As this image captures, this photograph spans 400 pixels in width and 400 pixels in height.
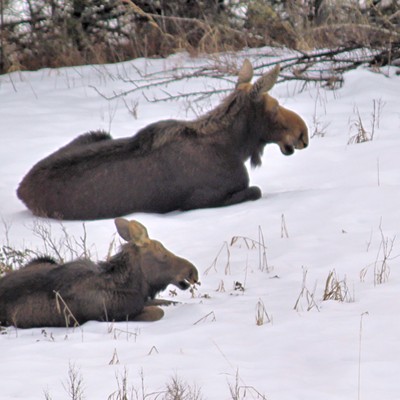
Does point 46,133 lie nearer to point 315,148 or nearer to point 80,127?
point 80,127

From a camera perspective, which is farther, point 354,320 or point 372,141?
point 372,141

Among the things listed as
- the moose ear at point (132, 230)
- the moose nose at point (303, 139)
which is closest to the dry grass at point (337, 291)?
the moose ear at point (132, 230)

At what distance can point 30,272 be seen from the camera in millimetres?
7422

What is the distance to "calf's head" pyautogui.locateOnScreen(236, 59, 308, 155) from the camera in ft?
35.0

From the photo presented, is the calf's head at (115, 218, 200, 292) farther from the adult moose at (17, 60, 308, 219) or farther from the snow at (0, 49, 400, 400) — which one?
the adult moose at (17, 60, 308, 219)

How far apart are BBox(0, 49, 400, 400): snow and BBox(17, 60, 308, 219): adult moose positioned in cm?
22

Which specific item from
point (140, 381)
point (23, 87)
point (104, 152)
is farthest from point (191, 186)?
point (23, 87)

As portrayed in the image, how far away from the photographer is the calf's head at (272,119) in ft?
35.0

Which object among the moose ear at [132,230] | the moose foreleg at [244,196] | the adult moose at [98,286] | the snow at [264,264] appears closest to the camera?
the snow at [264,264]

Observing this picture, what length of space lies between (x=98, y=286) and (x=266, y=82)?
12.4 feet

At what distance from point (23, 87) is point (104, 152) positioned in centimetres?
570

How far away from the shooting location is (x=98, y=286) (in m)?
7.34

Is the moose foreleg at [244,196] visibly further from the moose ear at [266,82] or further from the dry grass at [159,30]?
the dry grass at [159,30]

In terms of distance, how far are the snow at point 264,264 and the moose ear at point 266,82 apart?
2.93 feet
